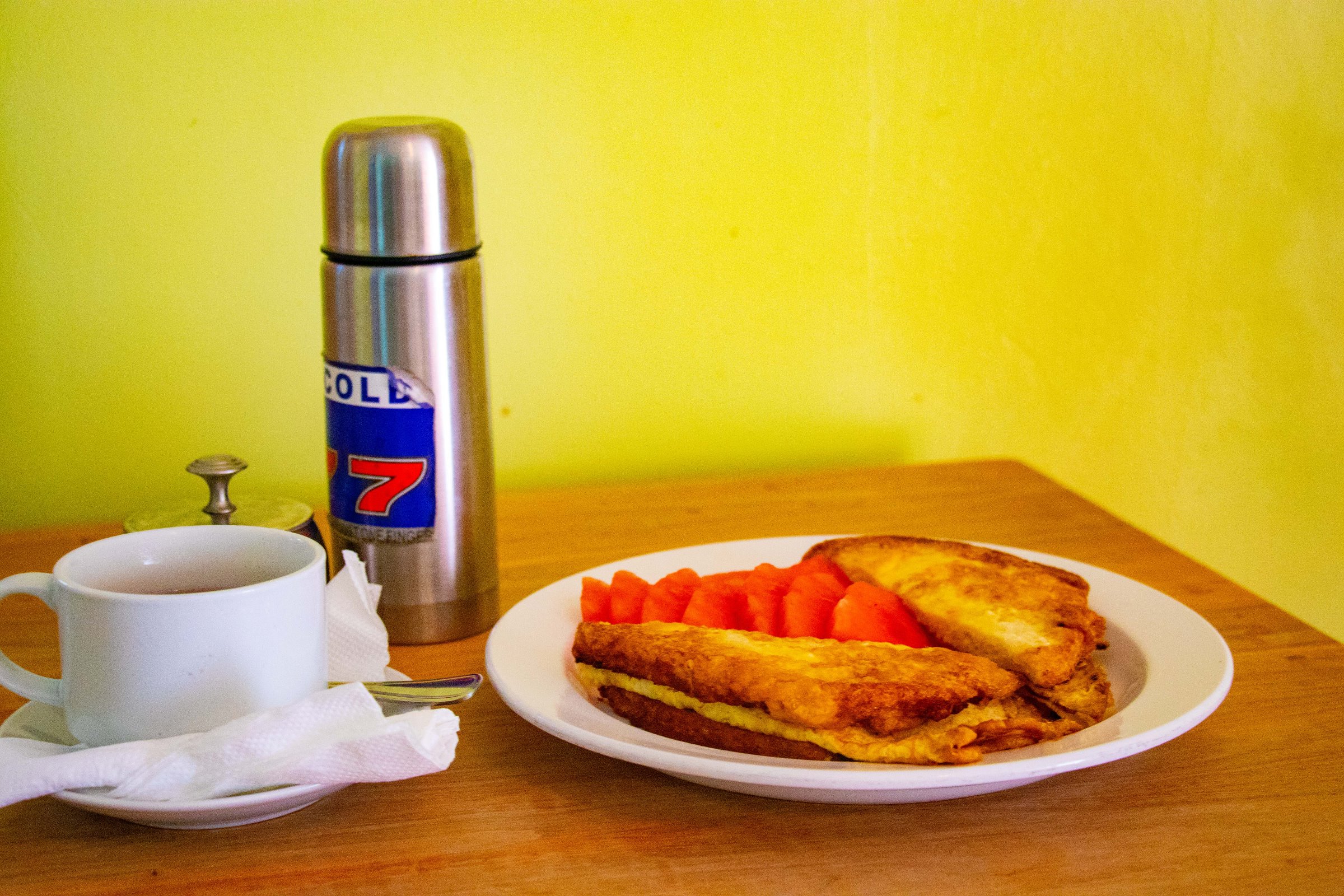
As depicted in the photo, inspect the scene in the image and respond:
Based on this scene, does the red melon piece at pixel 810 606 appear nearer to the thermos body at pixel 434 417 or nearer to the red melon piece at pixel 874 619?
the red melon piece at pixel 874 619

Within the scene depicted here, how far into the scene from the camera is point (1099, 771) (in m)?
0.65

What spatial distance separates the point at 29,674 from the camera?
61 centimetres

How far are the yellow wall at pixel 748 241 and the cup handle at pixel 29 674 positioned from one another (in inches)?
25.2

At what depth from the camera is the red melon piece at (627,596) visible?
78 centimetres

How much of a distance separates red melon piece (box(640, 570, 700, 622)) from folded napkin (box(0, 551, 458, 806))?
8.4 inches

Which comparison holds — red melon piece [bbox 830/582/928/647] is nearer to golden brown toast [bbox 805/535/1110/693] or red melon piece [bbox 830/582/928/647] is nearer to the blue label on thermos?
golden brown toast [bbox 805/535/1110/693]

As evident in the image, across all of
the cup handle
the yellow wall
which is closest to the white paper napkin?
the cup handle

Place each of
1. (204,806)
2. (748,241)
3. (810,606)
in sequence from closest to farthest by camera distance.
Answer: (204,806) < (810,606) < (748,241)

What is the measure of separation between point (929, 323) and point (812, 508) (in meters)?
0.34

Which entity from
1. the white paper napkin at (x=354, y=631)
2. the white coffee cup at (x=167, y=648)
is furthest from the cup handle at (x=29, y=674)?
the white paper napkin at (x=354, y=631)

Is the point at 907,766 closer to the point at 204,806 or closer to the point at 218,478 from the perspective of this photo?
the point at 204,806

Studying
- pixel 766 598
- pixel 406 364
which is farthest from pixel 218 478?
pixel 766 598

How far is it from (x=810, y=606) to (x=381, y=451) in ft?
1.00

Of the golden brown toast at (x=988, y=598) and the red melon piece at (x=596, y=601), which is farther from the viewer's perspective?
the red melon piece at (x=596, y=601)
